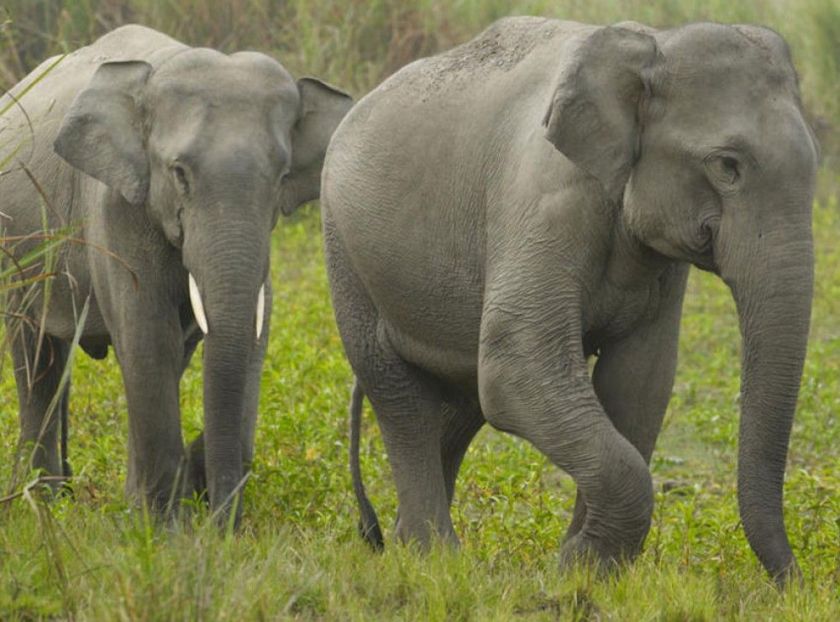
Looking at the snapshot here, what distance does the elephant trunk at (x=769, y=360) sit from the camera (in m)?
5.04

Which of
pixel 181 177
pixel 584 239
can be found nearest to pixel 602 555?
pixel 584 239

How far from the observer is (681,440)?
8.85 metres

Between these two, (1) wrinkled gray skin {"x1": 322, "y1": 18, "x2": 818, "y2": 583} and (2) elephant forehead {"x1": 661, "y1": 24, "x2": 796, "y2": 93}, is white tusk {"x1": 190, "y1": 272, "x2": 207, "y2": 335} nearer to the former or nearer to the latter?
(1) wrinkled gray skin {"x1": 322, "y1": 18, "x2": 818, "y2": 583}

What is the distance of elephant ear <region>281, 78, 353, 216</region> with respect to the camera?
714cm

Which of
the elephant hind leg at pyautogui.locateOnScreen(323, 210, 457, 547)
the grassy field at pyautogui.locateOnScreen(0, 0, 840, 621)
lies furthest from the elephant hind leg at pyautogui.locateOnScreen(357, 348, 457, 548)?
the grassy field at pyautogui.locateOnScreen(0, 0, 840, 621)

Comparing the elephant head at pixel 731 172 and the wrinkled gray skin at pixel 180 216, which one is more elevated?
the elephant head at pixel 731 172

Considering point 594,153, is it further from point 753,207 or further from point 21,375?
point 21,375

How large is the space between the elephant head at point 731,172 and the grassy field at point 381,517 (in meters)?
0.45

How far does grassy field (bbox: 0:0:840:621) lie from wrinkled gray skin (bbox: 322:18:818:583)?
336 mm

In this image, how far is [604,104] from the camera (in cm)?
530

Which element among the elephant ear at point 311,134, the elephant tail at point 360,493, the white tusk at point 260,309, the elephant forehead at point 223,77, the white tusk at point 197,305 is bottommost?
the elephant tail at point 360,493

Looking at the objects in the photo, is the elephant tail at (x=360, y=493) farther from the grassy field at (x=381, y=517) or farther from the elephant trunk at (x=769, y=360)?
the elephant trunk at (x=769, y=360)

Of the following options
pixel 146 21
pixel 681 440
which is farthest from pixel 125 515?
pixel 146 21

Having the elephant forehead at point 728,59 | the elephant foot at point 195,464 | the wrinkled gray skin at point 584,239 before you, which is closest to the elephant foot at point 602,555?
the wrinkled gray skin at point 584,239
